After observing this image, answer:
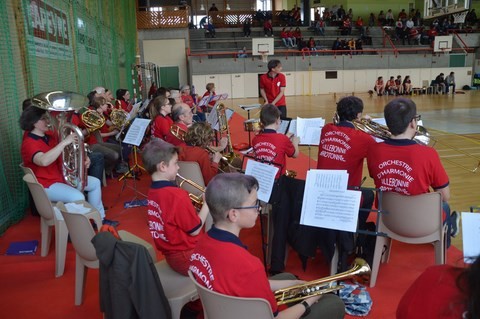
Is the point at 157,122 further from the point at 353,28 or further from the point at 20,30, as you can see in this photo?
the point at 353,28

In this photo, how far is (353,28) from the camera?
26953mm

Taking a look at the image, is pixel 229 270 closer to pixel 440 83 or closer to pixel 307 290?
pixel 307 290

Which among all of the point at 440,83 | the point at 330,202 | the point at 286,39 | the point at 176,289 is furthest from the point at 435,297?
the point at 286,39

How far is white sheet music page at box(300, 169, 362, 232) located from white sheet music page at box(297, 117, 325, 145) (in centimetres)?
234

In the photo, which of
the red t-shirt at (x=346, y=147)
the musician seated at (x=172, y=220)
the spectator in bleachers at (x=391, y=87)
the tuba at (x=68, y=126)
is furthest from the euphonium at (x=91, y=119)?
the spectator in bleachers at (x=391, y=87)

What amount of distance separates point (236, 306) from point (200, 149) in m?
2.75

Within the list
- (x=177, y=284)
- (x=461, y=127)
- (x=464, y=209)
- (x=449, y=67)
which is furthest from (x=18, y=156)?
(x=449, y=67)

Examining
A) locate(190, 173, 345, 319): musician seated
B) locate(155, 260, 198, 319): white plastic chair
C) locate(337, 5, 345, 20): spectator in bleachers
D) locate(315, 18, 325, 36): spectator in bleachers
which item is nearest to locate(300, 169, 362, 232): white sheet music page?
locate(190, 173, 345, 319): musician seated

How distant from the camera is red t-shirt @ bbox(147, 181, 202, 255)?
2.53m

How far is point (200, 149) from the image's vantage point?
4219 millimetres

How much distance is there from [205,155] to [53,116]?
1.49 m

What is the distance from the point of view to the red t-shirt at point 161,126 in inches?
222

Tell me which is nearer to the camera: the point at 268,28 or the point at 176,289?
the point at 176,289

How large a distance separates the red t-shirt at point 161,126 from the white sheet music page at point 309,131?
1.87 m
